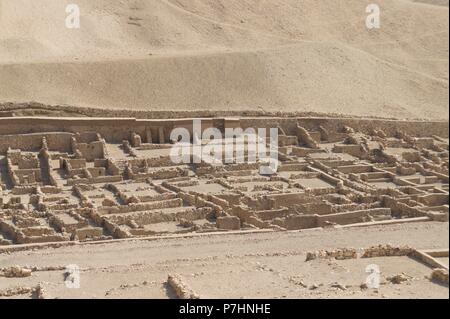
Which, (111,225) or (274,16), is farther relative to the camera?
(274,16)

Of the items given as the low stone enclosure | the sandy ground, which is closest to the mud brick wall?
Result: the low stone enclosure

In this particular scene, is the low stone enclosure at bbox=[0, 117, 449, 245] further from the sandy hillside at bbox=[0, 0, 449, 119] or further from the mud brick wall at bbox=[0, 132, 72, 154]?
the sandy hillside at bbox=[0, 0, 449, 119]

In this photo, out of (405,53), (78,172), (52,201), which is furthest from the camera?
(405,53)

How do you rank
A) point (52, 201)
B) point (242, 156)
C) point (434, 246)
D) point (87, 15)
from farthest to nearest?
point (87, 15)
point (242, 156)
point (52, 201)
point (434, 246)

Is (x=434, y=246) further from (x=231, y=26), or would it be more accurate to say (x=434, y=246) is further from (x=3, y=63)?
(x=231, y=26)

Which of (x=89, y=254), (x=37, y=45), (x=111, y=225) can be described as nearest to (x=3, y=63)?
(x=37, y=45)

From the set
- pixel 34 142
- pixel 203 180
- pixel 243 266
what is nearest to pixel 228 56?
pixel 34 142

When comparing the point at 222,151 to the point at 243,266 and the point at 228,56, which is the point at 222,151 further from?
the point at 243,266
